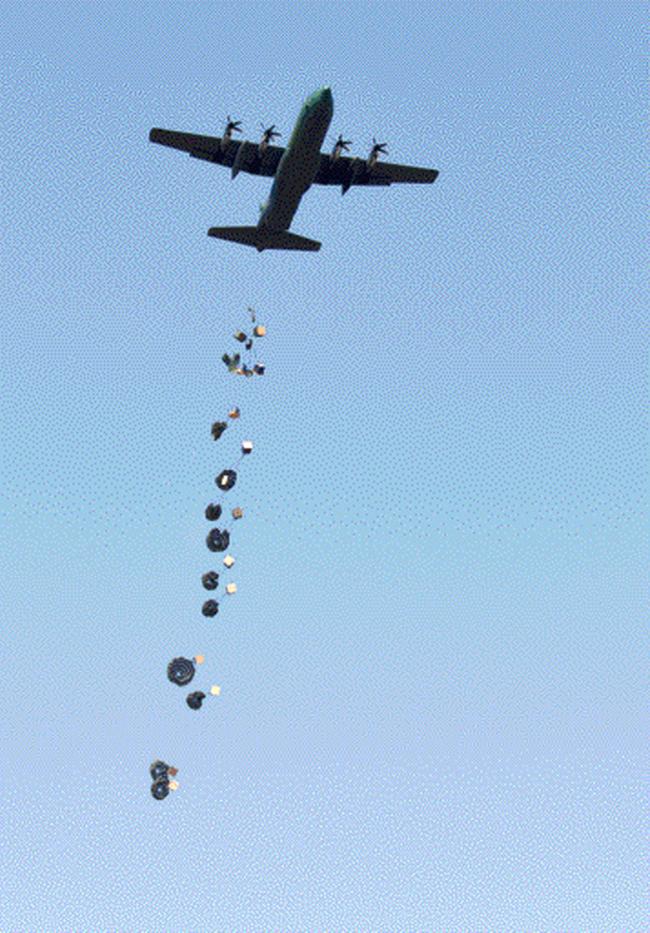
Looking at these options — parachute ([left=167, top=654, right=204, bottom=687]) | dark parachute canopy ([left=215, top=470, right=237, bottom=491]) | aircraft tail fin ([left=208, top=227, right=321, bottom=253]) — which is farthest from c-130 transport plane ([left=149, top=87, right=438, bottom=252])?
parachute ([left=167, top=654, right=204, bottom=687])

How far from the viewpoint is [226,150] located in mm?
76188

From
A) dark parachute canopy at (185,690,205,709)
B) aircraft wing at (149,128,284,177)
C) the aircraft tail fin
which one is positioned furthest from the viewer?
the aircraft tail fin

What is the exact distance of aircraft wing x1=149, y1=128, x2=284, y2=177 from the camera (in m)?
75.6

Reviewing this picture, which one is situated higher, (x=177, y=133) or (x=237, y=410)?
(x=177, y=133)

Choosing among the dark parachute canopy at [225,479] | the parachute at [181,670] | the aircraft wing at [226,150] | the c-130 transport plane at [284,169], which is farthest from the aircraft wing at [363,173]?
the parachute at [181,670]

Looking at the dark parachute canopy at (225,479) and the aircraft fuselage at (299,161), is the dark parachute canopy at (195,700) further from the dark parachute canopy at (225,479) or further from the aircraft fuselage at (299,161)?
the aircraft fuselage at (299,161)

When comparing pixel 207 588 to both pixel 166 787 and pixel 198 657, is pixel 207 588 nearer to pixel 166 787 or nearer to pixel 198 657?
pixel 198 657

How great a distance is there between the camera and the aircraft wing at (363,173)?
77.2 m

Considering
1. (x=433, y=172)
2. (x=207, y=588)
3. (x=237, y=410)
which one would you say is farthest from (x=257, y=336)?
(x=433, y=172)

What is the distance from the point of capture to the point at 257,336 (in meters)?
68.6

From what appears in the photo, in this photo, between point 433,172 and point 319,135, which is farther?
point 433,172

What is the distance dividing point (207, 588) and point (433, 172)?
32.0 metres

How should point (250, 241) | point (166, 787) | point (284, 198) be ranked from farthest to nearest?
1. point (250, 241)
2. point (284, 198)
3. point (166, 787)

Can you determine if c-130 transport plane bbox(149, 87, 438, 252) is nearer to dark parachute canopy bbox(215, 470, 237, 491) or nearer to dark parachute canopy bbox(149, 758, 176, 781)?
dark parachute canopy bbox(215, 470, 237, 491)
